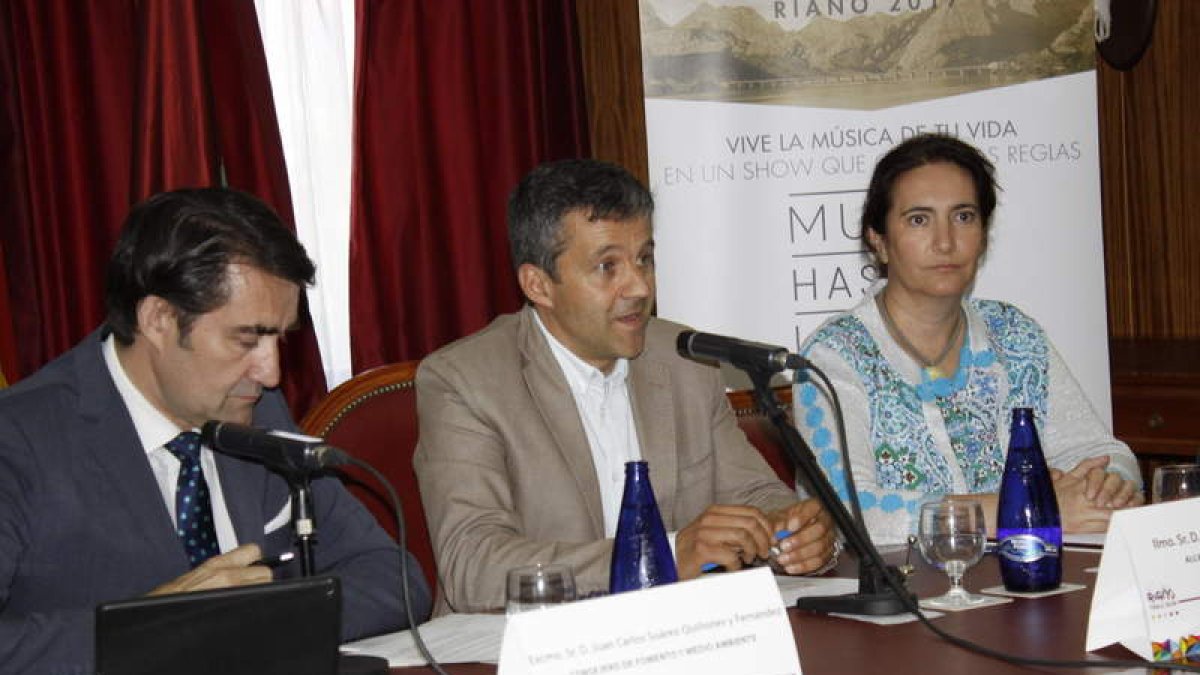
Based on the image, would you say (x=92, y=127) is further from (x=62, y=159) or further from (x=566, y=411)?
(x=566, y=411)

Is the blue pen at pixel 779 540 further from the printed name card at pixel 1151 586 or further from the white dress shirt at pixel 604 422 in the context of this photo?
the printed name card at pixel 1151 586

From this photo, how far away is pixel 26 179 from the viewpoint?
329cm

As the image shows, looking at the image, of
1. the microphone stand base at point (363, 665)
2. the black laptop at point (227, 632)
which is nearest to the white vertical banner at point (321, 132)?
the microphone stand base at point (363, 665)

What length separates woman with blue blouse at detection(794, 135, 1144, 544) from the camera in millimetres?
3098

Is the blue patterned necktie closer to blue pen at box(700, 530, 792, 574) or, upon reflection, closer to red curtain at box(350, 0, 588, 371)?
blue pen at box(700, 530, 792, 574)

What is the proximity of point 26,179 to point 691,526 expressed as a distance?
1791 millimetres

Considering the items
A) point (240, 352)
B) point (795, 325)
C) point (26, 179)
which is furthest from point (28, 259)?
point (795, 325)

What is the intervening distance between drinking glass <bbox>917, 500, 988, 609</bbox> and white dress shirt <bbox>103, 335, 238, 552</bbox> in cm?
113

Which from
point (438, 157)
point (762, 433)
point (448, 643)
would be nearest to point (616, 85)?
point (438, 157)

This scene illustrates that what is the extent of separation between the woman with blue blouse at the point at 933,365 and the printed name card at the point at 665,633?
53.0 inches

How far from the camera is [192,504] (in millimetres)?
2385

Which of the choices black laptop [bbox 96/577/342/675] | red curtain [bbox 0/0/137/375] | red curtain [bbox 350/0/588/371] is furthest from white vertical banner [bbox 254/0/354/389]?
black laptop [bbox 96/577/342/675]

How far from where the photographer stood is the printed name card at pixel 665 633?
148 cm

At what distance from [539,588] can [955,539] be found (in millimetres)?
718
